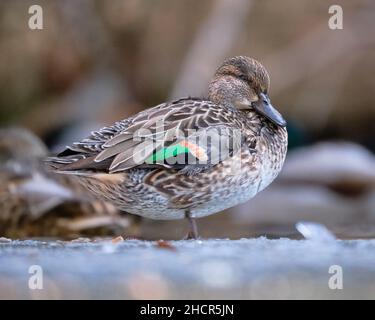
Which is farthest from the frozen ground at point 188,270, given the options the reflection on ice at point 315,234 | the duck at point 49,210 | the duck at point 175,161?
the duck at point 49,210

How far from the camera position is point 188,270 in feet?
11.7

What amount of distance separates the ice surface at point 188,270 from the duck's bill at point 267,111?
3.85ft

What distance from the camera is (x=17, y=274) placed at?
140 inches

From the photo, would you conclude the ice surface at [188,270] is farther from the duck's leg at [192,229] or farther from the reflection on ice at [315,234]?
the duck's leg at [192,229]

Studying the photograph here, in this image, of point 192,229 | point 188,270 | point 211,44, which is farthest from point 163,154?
point 211,44

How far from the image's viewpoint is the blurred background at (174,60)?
388 inches

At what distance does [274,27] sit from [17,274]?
6986mm

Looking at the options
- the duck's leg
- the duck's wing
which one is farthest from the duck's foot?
the duck's wing

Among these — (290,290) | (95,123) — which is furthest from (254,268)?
(95,123)

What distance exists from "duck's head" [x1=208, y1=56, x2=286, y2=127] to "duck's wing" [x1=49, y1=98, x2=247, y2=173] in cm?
32

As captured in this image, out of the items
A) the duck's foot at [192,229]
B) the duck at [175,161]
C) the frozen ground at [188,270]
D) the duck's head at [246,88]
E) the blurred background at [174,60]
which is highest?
the blurred background at [174,60]

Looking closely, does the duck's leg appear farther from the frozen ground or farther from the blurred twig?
the blurred twig

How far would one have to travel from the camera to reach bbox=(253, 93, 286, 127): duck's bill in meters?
5.19

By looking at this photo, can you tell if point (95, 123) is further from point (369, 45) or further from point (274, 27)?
point (369, 45)
